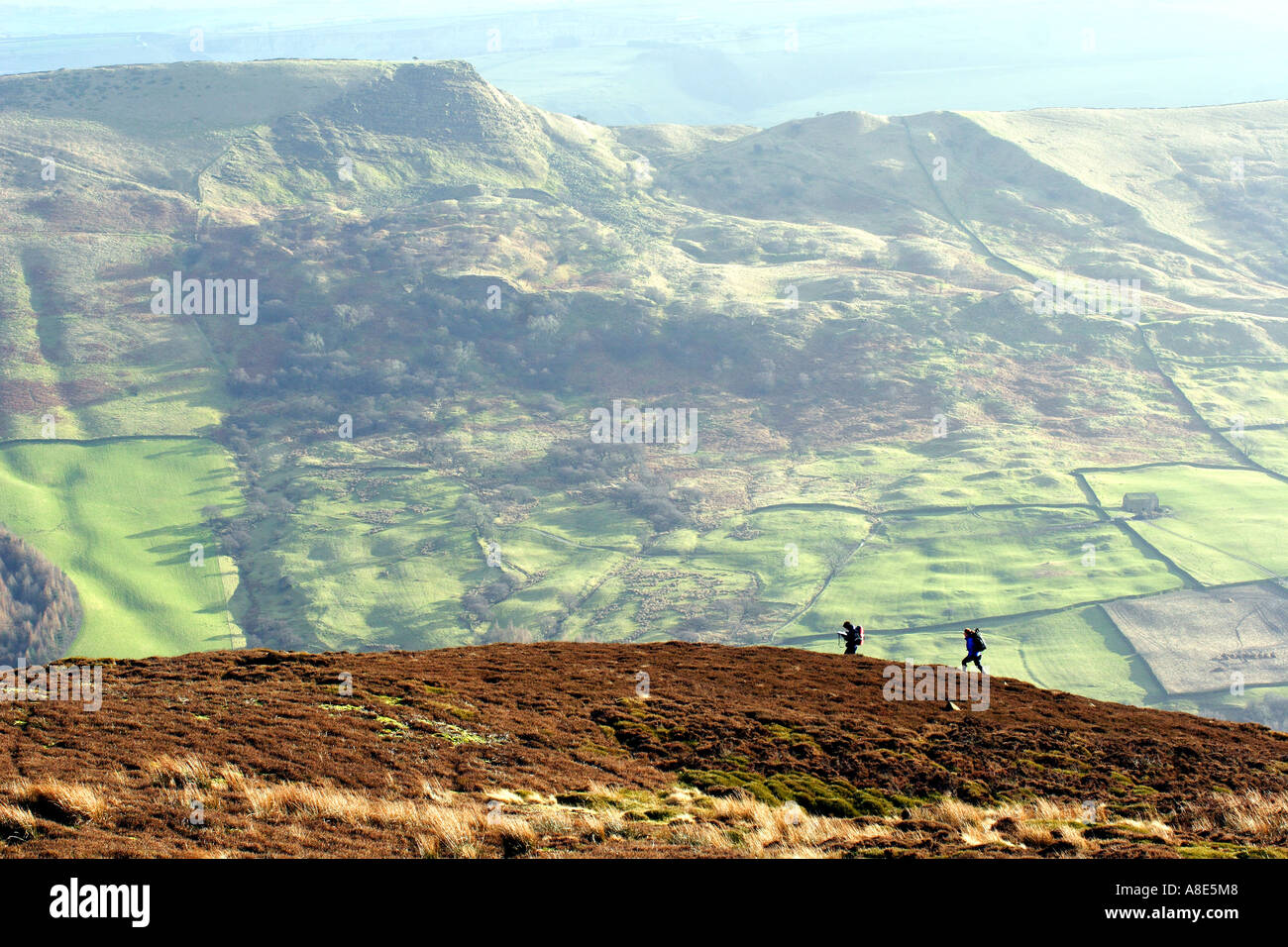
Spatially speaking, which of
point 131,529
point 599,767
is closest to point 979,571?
point 131,529

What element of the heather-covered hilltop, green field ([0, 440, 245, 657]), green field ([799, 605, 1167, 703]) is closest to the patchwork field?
green field ([799, 605, 1167, 703])

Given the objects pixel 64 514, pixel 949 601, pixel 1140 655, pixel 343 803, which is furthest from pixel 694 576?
pixel 343 803

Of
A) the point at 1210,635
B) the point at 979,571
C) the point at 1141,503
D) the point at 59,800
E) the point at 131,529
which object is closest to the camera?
the point at 59,800

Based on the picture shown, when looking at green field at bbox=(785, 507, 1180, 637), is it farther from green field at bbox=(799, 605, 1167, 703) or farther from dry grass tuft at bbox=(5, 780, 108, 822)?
dry grass tuft at bbox=(5, 780, 108, 822)

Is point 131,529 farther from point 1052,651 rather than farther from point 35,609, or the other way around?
point 1052,651
